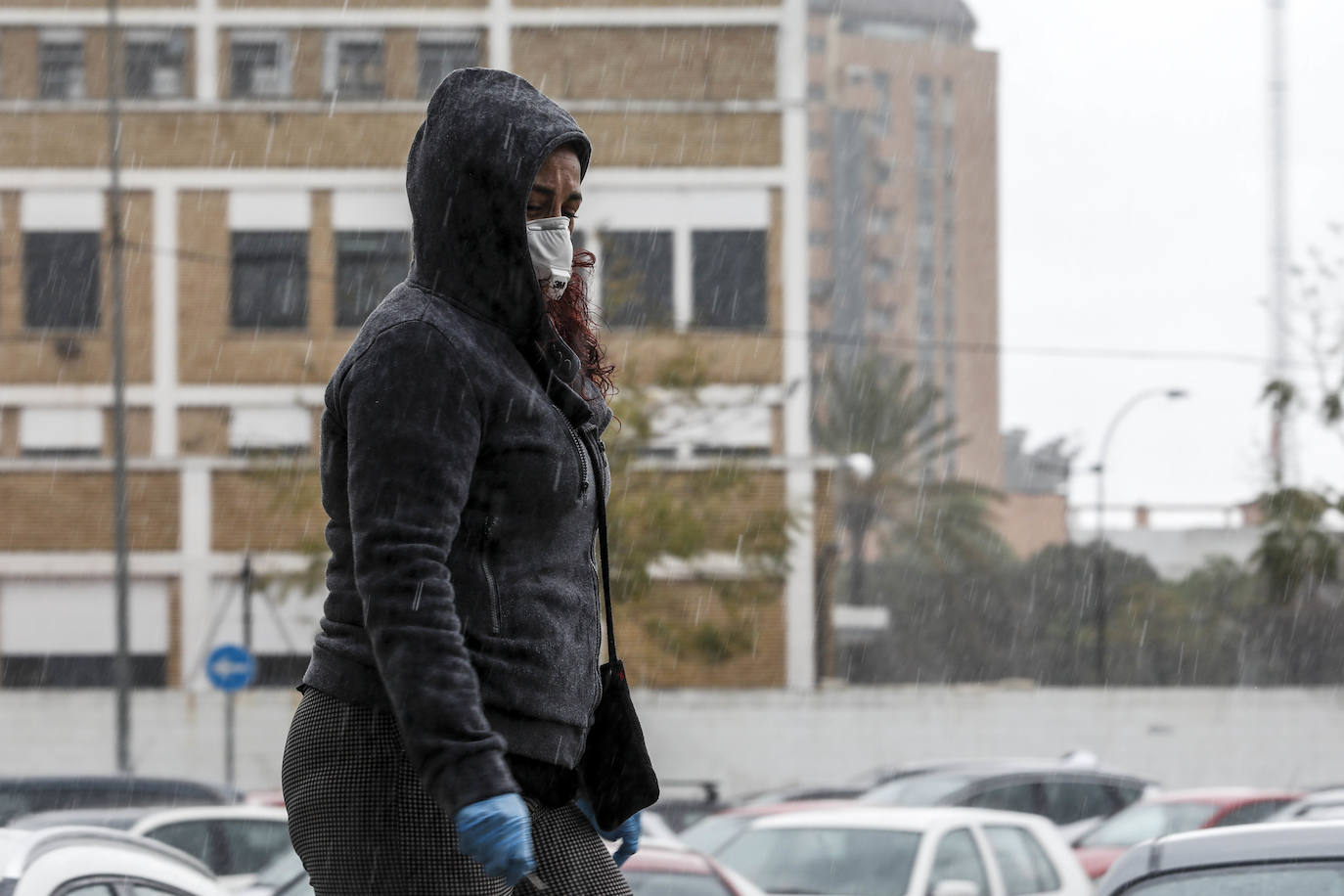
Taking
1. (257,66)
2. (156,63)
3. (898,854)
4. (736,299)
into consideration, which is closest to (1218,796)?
(898,854)

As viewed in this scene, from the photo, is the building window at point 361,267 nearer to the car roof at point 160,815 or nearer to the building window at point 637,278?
the building window at point 637,278

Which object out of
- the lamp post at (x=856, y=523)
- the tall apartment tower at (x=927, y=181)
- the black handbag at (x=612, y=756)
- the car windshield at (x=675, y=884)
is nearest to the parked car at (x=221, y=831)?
the car windshield at (x=675, y=884)

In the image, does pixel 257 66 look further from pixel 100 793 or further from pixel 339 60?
pixel 100 793

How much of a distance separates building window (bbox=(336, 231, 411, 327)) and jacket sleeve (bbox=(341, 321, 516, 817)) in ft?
112

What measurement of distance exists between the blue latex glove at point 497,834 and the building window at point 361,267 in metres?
34.3

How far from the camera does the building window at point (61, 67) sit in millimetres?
36000

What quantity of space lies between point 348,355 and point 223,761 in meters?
33.1

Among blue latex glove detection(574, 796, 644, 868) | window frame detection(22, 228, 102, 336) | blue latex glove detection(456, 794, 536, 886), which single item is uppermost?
window frame detection(22, 228, 102, 336)

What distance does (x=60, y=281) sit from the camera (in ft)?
118

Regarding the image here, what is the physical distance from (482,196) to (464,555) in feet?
1.42

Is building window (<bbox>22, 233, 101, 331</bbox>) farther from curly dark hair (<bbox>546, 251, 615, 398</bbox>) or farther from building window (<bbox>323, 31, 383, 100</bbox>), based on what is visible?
curly dark hair (<bbox>546, 251, 615, 398</bbox>)

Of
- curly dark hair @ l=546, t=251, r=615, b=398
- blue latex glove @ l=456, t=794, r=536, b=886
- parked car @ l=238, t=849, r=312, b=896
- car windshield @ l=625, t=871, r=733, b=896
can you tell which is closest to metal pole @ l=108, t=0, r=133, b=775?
parked car @ l=238, t=849, r=312, b=896

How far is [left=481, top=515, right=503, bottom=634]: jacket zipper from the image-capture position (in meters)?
2.29

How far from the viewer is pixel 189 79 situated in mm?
36531
